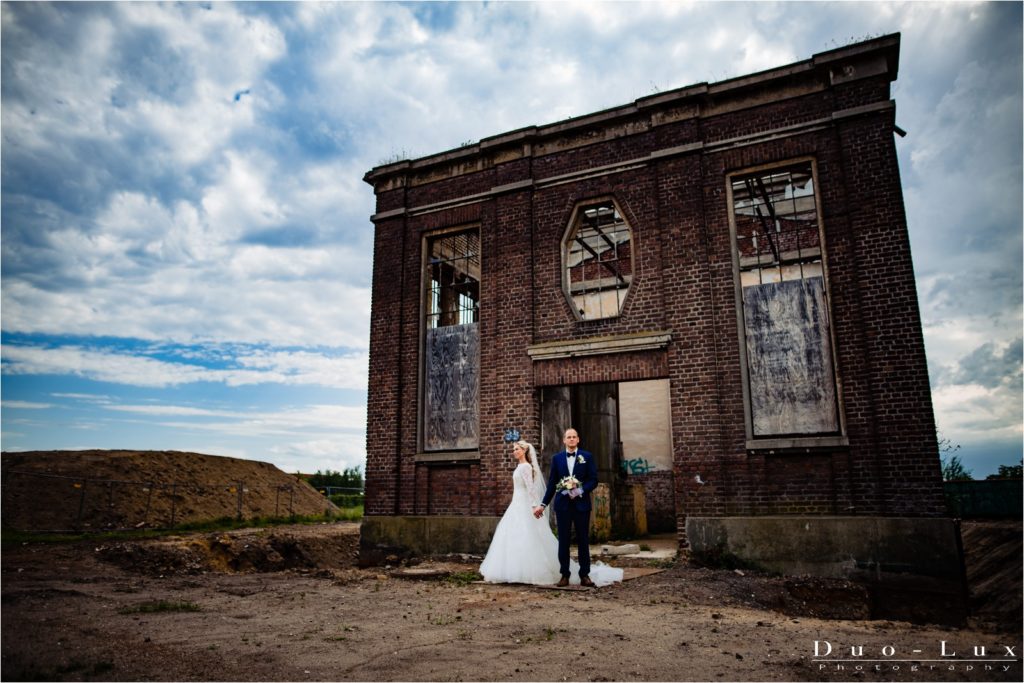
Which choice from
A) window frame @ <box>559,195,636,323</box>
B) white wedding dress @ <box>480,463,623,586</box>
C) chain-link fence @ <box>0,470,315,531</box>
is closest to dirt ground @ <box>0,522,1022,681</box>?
white wedding dress @ <box>480,463,623,586</box>

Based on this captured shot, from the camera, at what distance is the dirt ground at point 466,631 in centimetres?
438

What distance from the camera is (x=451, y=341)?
12.4 metres

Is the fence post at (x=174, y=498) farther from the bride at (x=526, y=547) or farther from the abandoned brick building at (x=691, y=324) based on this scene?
the bride at (x=526, y=547)

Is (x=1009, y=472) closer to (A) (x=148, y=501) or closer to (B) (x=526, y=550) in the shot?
(B) (x=526, y=550)

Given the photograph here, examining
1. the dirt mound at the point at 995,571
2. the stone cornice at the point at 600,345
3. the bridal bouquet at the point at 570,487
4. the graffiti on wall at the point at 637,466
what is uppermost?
the stone cornice at the point at 600,345

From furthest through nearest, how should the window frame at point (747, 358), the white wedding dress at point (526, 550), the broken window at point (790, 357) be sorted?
the broken window at point (790, 357) → the window frame at point (747, 358) → the white wedding dress at point (526, 550)

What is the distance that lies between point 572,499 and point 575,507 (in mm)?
120

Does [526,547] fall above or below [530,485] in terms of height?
below

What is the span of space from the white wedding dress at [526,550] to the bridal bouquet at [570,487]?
0.71 metres

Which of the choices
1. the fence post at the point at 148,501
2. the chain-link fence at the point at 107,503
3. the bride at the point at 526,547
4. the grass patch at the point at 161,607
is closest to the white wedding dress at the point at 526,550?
the bride at the point at 526,547

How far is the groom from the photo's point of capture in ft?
26.5

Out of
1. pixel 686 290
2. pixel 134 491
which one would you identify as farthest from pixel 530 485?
pixel 134 491

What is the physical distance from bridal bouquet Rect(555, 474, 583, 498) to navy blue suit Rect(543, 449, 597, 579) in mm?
60

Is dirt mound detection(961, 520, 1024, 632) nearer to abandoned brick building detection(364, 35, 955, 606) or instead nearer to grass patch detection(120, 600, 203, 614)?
abandoned brick building detection(364, 35, 955, 606)
